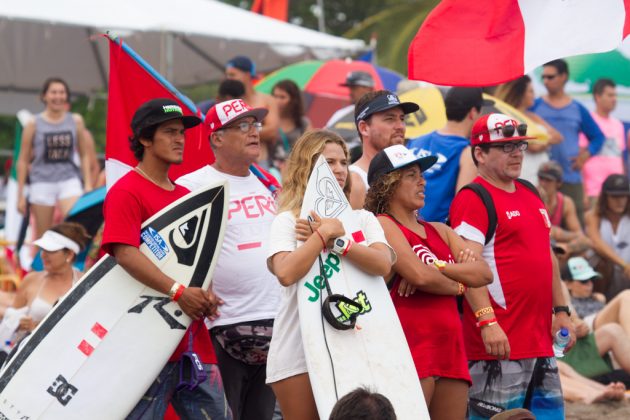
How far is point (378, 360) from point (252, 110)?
74.1 inches

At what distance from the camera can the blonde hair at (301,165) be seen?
5.70 m

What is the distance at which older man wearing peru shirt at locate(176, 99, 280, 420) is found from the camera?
6.30m

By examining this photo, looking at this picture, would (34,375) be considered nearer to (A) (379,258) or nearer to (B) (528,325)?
Result: (A) (379,258)

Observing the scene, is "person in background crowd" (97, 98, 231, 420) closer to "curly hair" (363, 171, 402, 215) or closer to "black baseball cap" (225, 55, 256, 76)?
"curly hair" (363, 171, 402, 215)

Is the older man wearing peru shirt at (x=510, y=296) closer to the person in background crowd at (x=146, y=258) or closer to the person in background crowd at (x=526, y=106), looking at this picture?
the person in background crowd at (x=146, y=258)

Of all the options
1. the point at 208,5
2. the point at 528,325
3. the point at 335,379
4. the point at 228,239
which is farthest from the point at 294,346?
the point at 208,5

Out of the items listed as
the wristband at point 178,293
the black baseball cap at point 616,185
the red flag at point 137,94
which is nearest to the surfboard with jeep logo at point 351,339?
the wristband at point 178,293

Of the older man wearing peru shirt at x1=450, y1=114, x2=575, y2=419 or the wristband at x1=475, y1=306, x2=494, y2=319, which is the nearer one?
the wristband at x1=475, y1=306, x2=494, y2=319

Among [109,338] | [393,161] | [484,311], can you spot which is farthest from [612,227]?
[109,338]


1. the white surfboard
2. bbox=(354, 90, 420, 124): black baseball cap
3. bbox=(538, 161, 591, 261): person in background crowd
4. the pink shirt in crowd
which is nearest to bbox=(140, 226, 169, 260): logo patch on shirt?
the white surfboard

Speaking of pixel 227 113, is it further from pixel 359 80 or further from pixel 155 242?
pixel 359 80

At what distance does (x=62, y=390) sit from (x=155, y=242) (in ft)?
2.73

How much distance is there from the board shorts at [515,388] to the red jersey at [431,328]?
18.3 inches

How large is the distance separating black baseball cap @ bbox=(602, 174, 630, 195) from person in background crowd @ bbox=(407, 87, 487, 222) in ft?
14.7
